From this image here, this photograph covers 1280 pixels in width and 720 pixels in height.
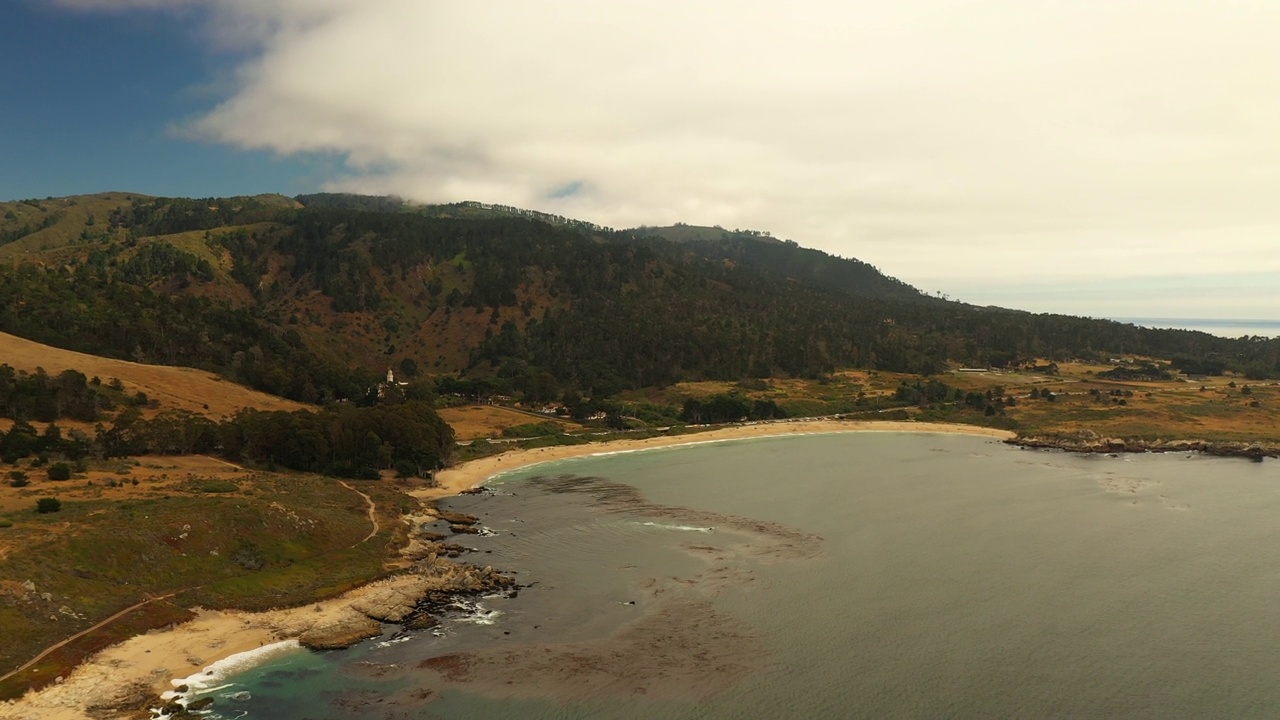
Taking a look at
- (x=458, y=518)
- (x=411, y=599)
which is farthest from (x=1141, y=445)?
(x=411, y=599)

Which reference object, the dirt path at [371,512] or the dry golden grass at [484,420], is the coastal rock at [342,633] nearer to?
the dirt path at [371,512]

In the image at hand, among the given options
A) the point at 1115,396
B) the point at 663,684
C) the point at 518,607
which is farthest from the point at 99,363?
the point at 1115,396

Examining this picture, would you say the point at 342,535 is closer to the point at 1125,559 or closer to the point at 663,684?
the point at 663,684

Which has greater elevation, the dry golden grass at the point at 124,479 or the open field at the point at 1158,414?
the open field at the point at 1158,414

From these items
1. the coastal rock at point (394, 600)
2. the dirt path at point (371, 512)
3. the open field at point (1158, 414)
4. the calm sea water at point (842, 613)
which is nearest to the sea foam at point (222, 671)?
the calm sea water at point (842, 613)

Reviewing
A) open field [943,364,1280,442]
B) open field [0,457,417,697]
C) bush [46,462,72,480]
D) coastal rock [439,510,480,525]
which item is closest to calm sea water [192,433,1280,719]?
coastal rock [439,510,480,525]

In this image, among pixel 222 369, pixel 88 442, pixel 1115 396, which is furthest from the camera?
pixel 1115 396
